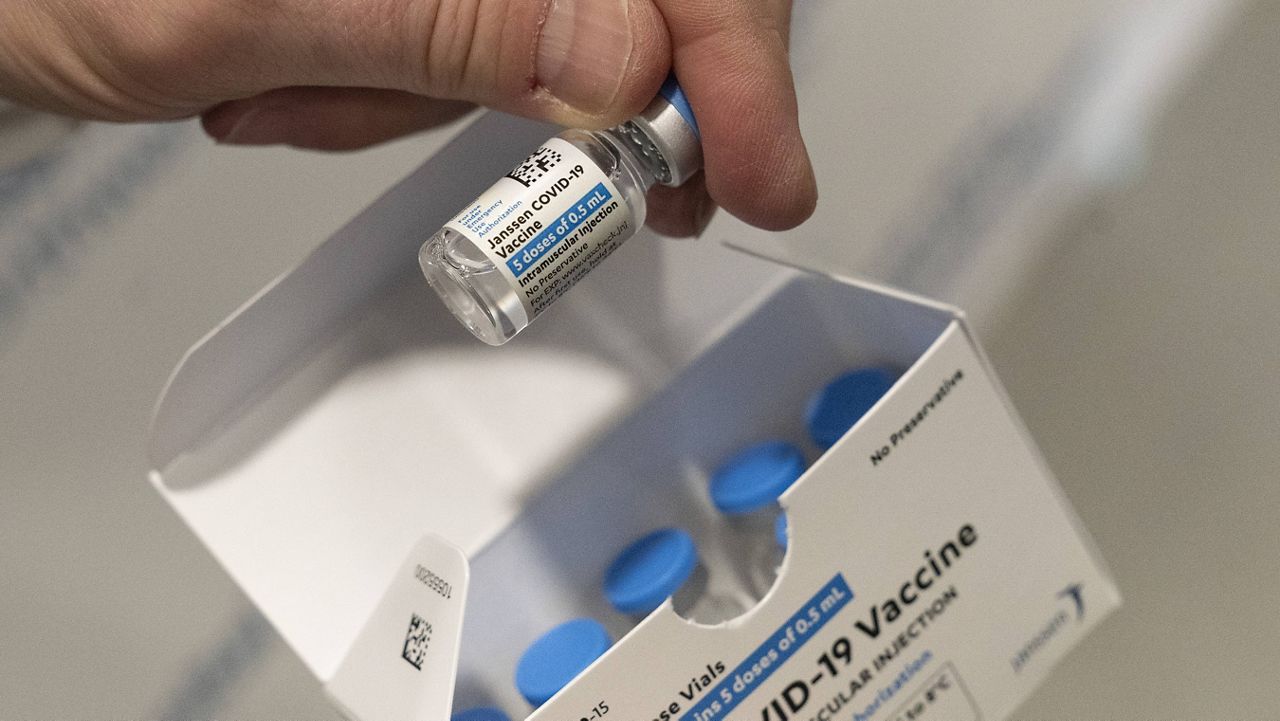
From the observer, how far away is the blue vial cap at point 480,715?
57 cm

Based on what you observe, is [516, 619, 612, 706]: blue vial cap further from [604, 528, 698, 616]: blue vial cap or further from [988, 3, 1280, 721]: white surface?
[988, 3, 1280, 721]: white surface

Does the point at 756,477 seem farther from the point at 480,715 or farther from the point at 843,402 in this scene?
the point at 480,715

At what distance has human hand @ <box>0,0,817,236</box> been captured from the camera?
1.76 feet

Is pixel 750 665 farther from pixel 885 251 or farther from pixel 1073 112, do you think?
pixel 1073 112

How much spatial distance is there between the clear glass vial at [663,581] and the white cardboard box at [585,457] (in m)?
0.02

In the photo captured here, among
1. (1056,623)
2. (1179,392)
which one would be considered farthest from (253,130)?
(1179,392)

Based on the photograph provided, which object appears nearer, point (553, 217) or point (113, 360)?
point (553, 217)

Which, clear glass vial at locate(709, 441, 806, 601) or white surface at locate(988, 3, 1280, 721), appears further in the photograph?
white surface at locate(988, 3, 1280, 721)

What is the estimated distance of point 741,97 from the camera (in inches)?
21.1

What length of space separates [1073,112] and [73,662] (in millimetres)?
1071

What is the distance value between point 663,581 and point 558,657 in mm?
72

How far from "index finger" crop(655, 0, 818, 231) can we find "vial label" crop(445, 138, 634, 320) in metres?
0.07

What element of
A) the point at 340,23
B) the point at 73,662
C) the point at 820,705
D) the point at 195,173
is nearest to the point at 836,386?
the point at 820,705

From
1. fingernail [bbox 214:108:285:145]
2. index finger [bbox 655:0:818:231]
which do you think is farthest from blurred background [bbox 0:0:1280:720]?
index finger [bbox 655:0:818:231]
